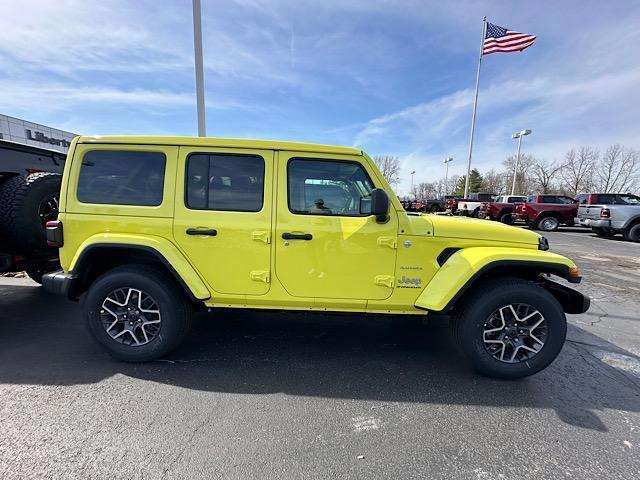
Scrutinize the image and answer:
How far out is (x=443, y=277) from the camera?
2826mm

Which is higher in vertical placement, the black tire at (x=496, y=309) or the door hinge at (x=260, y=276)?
the door hinge at (x=260, y=276)

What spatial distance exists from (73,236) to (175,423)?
1963mm

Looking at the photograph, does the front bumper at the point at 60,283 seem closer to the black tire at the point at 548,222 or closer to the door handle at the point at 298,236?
the door handle at the point at 298,236

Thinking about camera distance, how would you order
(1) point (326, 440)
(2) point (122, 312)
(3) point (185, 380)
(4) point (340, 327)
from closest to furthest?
(1) point (326, 440) < (3) point (185, 380) < (2) point (122, 312) < (4) point (340, 327)

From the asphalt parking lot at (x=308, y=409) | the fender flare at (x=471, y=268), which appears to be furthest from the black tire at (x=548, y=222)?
the fender flare at (x=471, y=268)

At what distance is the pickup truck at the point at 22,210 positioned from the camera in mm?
3617

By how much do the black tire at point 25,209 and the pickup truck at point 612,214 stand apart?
1769 cm

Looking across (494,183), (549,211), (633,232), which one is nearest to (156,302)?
(633,232)

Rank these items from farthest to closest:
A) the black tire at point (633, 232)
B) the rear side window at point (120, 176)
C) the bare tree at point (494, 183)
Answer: the bare tree at point (494, 183)
the black tire at point (633, 232)
the rear side window at point (120, 176)

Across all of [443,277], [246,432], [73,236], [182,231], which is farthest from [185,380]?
[443,277]

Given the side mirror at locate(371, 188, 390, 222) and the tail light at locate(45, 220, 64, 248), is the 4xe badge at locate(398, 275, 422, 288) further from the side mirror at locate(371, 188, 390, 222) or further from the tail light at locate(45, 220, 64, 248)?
the tail light at locate(45, 220, 64, 248)

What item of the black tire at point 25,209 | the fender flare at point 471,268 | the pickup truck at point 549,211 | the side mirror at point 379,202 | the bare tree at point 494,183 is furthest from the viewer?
the bare tree at point 494,183

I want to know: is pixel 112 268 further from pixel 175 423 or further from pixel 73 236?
pixel 175 423

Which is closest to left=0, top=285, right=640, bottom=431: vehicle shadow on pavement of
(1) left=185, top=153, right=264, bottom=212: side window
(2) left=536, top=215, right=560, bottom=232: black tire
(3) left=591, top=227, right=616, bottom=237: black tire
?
(1) left=185, top=153, right=264, bottom=212: side window
